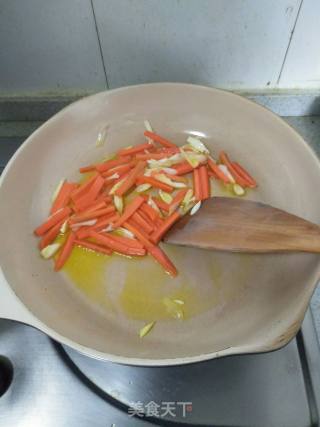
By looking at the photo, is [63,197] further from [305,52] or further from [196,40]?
[305,52]

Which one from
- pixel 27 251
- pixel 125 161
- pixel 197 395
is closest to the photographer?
pixel 197 395

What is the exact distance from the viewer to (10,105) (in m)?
0.97

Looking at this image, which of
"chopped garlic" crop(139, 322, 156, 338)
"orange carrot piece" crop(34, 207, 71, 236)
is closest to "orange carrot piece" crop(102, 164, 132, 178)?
"orange carrot piece" crop(34, 207, 71, 236)

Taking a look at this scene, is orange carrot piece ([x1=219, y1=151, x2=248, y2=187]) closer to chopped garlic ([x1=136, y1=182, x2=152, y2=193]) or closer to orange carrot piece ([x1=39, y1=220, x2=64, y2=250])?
chopped garlic ([x1=136, y1=182, x2=152, y2=193])

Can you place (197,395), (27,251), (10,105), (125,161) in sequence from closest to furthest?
(197,395), (27,251), (125,161), (10,105)

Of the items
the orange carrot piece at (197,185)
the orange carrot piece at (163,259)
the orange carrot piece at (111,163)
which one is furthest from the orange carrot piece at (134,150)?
the orange carrot piece at (163,259)

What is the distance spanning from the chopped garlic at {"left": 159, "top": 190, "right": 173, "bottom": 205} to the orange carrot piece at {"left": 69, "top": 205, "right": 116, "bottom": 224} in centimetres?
10

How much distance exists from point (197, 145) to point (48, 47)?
0.38 m

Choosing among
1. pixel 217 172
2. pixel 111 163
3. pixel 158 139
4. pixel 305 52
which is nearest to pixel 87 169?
pixel 111 163

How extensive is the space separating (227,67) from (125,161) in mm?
327

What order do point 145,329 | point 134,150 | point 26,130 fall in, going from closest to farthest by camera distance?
point 145,329
point 134,150
point 26,130

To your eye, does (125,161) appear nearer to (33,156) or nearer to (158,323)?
(33,156)

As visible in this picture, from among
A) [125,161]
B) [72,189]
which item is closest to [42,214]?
[72,189]

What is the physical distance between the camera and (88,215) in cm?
74
